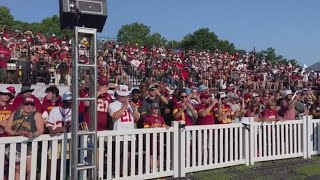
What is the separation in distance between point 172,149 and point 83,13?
3.29 m

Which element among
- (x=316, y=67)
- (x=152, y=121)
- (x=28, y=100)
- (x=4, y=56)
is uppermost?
(x=316, y=67)

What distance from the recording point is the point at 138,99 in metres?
9.37

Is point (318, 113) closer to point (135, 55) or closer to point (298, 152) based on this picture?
point (298, 152)

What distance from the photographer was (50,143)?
6559mm

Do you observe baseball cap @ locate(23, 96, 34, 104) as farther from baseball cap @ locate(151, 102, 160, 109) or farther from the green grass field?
the green grass field

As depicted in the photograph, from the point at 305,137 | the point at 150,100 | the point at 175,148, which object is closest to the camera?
the point at 175,148

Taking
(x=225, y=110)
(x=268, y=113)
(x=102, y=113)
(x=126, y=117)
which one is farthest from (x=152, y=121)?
(x=268, y=113)

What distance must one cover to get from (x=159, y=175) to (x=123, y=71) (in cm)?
1147

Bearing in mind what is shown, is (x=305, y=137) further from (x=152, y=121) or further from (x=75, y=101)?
(x=75, y=101)

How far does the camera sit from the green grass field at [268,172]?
27.4 feet

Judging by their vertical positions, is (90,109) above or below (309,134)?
above

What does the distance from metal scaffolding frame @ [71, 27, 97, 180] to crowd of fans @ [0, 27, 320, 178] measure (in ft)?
1.56

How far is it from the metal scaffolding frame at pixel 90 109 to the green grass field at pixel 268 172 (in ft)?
8.86

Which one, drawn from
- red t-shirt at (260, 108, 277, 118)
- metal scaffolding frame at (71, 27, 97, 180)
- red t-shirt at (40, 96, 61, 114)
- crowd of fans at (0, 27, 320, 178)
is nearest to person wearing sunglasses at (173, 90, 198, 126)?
crowd of fans at (0, 27, 320, 178)
